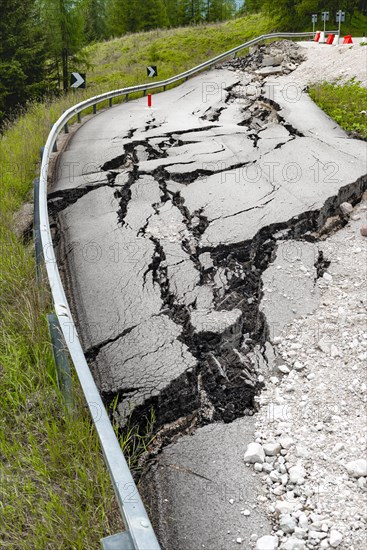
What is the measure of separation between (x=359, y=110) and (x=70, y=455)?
10.2m

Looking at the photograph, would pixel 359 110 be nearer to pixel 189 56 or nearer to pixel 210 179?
pixel 210 179

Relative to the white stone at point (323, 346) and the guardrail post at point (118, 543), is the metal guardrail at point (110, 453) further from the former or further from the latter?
the white stone at point (323, 346)


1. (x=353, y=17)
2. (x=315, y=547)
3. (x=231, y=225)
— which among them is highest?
(x=353, y=17)

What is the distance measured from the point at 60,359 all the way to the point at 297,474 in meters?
1.54

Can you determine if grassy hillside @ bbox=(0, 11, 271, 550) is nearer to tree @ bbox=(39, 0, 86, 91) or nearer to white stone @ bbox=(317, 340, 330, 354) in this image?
white stone @ bbox=(317, 340, 330, 354)

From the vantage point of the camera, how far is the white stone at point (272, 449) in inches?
120

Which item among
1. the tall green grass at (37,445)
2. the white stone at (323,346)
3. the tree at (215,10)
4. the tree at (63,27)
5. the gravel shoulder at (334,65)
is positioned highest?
the tree at (215,10)

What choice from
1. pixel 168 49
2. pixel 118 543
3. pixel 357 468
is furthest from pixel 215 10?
pixel 118 543

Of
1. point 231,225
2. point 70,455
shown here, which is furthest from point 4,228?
point 70,455

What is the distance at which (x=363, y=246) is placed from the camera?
5484 millimetres

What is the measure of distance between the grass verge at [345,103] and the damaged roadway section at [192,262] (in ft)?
1.43

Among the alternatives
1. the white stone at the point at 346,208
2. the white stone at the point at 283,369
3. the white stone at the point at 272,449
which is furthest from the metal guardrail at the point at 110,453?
the white stone at the point at 346,208

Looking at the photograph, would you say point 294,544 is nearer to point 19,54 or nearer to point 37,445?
point 37,445

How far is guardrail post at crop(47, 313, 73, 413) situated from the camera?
295 cm
